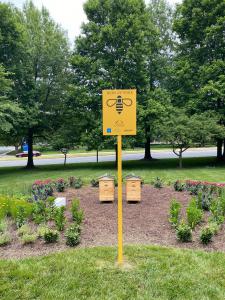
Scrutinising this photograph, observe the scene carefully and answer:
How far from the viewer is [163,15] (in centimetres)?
2409

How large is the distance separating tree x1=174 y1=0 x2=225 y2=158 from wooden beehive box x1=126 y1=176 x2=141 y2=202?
11.2 meters

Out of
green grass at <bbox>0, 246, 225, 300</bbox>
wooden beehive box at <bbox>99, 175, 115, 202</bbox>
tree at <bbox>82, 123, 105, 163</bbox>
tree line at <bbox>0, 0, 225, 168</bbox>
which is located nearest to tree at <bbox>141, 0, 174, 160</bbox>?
tree line at <bbox>0, 0, 225, 168</bbox>

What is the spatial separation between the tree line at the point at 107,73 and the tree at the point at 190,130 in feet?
0.18

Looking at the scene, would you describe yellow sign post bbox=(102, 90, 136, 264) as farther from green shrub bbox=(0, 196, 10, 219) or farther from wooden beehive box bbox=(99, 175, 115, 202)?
wooden beehive box bbox=(99, 175, 115, 202)

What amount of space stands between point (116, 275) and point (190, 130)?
533 inches

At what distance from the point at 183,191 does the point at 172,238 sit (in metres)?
4.35

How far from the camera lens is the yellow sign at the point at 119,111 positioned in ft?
13.8

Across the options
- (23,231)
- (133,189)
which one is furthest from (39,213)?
(133,189)

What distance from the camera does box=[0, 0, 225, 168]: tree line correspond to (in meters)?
17.9

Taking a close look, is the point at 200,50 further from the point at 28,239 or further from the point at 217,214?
the point at 28,239

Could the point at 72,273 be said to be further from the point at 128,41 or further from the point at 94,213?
the point at 128,41

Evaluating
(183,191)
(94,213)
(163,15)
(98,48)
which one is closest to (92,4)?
(98,48)

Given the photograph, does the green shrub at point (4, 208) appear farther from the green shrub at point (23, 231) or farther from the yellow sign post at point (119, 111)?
the yellow sign post at point (119, 111)

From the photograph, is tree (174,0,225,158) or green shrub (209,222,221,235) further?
tree (174,0,225,158)
